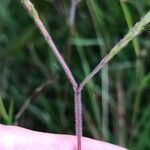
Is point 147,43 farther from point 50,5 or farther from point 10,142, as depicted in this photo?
point 10,142

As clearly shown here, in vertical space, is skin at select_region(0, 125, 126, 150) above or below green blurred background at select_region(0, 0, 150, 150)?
below

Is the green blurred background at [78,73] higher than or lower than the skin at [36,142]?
higher

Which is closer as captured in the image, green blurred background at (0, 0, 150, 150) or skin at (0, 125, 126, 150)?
skin at (0, 125, 126, 150)

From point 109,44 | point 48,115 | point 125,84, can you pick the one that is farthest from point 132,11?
point 48,115

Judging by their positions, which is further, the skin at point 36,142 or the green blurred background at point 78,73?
the green blurred background at point 78,73
